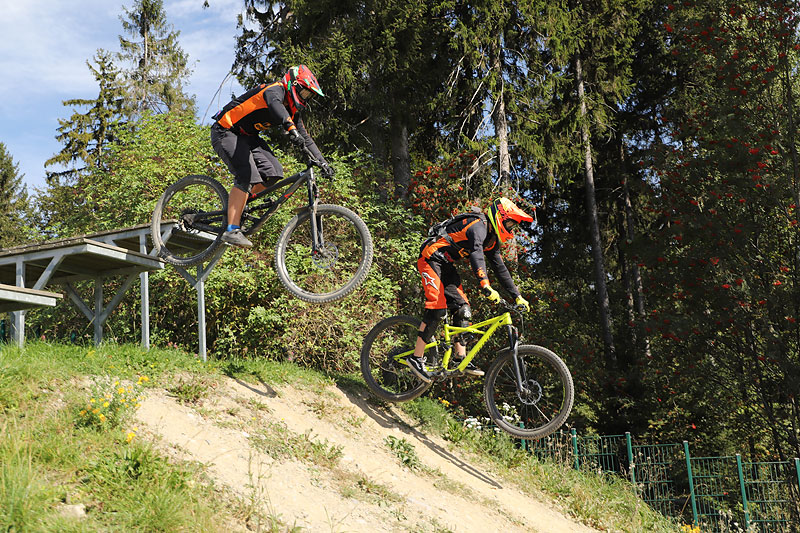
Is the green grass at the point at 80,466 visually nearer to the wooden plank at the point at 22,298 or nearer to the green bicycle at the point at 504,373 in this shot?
the wooden plank at the point at 22,298

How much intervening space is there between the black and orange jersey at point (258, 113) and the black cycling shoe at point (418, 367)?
2997 millimetres

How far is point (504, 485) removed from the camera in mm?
8656

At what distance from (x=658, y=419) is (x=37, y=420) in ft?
54.8

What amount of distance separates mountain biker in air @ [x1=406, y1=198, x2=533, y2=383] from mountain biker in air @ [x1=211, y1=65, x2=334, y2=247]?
85.9 inches

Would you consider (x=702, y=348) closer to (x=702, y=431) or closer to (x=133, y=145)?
(x=702, y=431)

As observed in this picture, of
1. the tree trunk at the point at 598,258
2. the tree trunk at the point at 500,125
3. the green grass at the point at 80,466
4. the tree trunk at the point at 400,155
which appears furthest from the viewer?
the tree trunk at the point at 598,258

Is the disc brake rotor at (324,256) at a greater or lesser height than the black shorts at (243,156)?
lesser

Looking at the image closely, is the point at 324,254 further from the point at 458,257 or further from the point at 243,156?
the point at 458,257

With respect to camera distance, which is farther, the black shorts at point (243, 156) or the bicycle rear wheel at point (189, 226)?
the bicycle rear wheel at point (189, 226)

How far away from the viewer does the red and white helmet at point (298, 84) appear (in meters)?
6.59

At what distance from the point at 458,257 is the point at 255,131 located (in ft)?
9.94

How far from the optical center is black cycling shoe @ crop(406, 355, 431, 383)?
8172mm

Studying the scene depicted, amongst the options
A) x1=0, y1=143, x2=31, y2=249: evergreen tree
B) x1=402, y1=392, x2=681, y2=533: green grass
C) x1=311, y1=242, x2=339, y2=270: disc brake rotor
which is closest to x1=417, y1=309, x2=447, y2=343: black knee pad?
x1=402, y1=392, x2=681, y2=533: green grass

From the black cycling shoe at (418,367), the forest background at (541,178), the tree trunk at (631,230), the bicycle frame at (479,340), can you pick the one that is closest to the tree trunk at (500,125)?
the forest background at (541,178)
